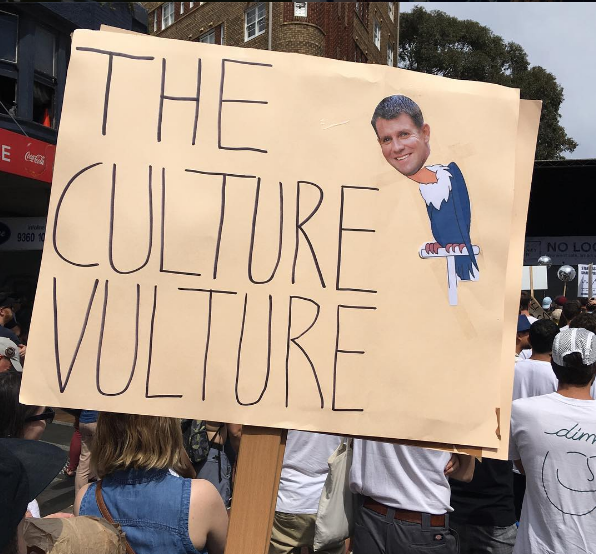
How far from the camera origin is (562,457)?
7.79 feet

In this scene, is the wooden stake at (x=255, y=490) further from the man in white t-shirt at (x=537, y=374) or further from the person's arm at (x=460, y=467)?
the man in white t-shirt at (x=537, y=374)

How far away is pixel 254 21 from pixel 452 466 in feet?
86.1

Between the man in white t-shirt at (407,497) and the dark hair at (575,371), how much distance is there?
50 cm

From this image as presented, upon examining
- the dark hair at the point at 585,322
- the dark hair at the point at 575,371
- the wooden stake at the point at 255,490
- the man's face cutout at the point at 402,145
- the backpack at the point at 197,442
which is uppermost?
the man's face cutout at the point at 402,145

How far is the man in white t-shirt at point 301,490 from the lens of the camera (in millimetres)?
3033

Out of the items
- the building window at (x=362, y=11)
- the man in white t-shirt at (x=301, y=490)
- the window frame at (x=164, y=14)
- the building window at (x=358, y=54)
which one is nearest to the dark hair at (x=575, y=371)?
the man in white t-shirt at (x=301, y=490)

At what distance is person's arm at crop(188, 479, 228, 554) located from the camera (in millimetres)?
1768

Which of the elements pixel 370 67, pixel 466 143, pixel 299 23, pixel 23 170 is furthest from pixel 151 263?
pixel 299 23

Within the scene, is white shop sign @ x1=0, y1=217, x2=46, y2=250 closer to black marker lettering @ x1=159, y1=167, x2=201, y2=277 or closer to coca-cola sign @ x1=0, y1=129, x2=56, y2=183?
coca-cola sign @ x1=0, y1=129, x2=56, y2=183

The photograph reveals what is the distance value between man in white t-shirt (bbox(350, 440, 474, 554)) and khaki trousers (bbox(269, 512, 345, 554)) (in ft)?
1.49

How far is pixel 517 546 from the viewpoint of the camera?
2441mm

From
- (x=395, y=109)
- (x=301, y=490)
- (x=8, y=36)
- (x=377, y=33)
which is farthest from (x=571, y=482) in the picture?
(x=377, y=33)

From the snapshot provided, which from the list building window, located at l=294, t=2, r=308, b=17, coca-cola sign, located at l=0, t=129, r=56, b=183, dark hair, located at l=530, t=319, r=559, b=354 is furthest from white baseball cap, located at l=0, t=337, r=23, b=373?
building window, located at l=294, t=2, r=308, b=17

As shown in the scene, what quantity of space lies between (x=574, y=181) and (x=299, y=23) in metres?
12.6
